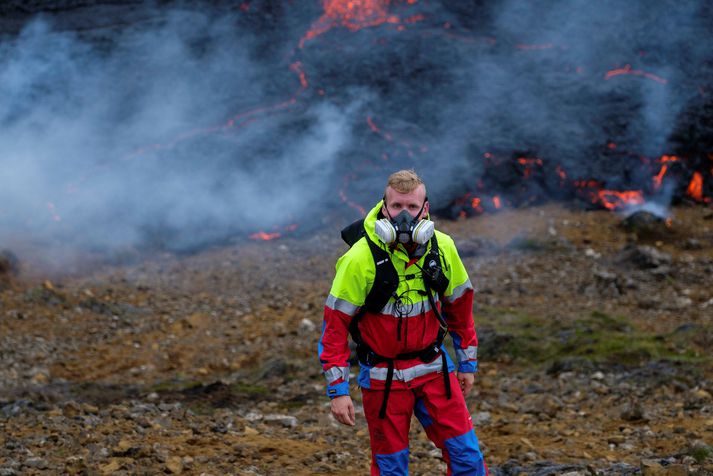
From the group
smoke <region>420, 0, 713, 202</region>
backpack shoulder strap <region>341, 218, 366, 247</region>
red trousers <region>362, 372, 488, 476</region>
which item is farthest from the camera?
smoke <region>420, 0, 713, 202</region>

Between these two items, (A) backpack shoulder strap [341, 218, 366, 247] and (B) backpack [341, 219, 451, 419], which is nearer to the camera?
(B) backpack [341, 219, 451, 419]

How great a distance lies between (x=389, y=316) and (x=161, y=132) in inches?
520

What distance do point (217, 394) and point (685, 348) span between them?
201 inches

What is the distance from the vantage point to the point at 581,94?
1652cm

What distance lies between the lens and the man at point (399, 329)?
4047 millimetres

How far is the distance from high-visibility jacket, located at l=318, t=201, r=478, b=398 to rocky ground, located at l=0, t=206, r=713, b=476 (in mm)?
1828

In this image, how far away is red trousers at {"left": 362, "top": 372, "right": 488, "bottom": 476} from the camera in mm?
4102

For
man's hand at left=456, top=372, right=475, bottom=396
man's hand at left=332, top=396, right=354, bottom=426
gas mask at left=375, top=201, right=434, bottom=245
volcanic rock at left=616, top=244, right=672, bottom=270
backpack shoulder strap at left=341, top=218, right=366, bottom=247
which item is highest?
gas mask at left=375, top=201, right=434, bottom=245

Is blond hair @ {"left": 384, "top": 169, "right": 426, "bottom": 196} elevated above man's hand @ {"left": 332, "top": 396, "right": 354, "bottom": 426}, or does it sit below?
above

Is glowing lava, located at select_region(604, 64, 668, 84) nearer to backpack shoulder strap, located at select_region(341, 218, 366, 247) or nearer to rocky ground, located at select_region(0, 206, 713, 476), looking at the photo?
rocky ground, located at select_region(0, 206, 713, 476)

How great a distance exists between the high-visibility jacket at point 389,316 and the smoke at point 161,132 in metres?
11.3

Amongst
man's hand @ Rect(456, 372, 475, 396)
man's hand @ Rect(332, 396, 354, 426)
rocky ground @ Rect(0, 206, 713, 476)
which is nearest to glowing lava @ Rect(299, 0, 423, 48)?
rocky ground @ Rect(0, 206, 713, 476)

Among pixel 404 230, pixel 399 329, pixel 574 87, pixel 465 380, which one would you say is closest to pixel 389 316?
pixel 399 329

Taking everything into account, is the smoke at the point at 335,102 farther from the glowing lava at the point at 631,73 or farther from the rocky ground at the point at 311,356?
the rocky ground at the point at 311,356
